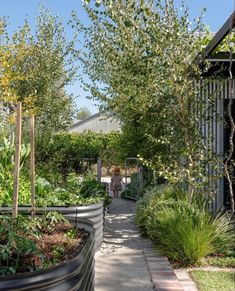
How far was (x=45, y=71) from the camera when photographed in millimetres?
14938

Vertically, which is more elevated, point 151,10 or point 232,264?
point 151,10

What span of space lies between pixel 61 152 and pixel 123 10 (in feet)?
14.8

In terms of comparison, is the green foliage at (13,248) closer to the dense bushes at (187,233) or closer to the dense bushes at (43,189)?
the dense bushes at (43,189)

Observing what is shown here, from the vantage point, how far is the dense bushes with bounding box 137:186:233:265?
5066 mm

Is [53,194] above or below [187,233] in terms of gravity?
above

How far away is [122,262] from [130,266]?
0.19 metres

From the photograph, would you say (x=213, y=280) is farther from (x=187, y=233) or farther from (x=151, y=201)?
(x=151, y=201)

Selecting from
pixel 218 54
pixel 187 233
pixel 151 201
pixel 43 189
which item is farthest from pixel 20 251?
pixel 218 54

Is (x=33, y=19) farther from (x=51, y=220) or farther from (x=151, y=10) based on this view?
(x=51, y=220)

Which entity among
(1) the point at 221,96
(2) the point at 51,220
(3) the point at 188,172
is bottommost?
(2) the point at 51,220

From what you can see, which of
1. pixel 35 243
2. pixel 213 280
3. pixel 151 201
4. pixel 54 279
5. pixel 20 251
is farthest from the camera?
pixel 151 201

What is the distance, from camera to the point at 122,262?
521cm

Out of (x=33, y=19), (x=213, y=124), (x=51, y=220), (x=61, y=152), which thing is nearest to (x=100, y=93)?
(x=61, y=152)

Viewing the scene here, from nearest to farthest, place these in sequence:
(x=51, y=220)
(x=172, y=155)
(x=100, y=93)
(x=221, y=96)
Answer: (x=51, y=220), (x=172, y=155), (x=221, y=96), (x=100, y=93)
